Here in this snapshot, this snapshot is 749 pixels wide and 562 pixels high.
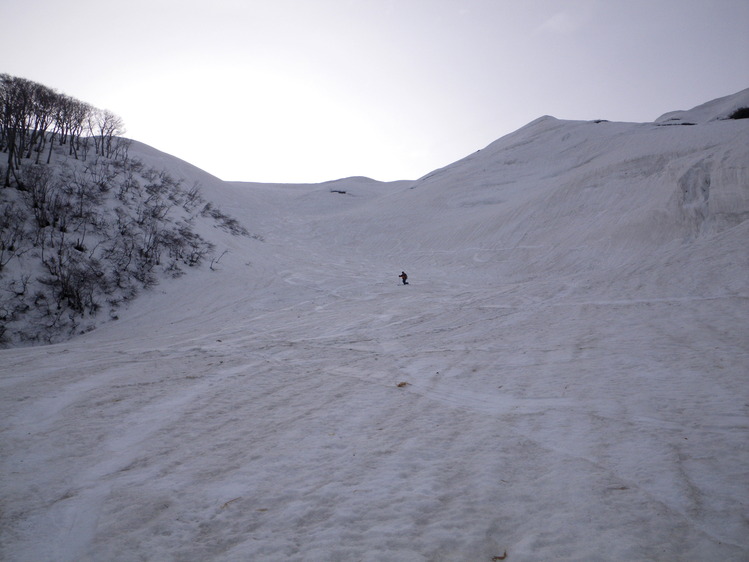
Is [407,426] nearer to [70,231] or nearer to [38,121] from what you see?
[70,231]

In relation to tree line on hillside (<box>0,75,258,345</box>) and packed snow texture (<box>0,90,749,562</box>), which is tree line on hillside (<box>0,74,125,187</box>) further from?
packed snow texture (<box>0,90,749,562</box>)

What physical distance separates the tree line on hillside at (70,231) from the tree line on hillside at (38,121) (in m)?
0.08

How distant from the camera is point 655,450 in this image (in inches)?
125

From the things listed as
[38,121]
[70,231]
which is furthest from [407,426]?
[38,121]

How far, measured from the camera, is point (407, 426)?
13.0 ft

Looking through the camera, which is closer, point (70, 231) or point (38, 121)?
point (70, 231)

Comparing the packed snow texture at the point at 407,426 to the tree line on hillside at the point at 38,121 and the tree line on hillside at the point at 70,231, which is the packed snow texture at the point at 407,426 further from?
the tree line on hillside at the point at 38,121

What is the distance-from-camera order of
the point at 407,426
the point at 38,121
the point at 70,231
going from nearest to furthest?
the point at 407,426 < the point at 70,231 < the point at 38,121

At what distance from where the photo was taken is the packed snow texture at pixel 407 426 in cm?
248

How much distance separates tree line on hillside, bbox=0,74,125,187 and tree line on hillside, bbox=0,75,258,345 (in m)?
0.08

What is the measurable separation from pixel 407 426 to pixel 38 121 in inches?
1055

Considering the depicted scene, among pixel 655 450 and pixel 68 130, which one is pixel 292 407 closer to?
pixel 655 450

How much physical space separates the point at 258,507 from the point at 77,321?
432 inches

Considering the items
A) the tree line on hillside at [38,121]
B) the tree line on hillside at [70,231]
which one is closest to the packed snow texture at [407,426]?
the tree line on hillside at [70,231]
